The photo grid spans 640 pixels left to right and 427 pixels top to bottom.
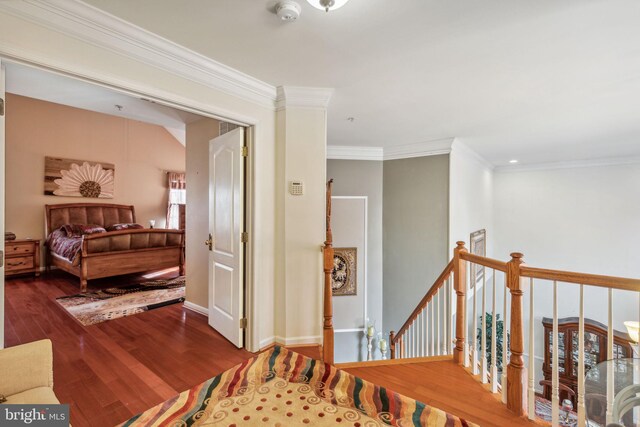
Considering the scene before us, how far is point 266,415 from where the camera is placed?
171 cm

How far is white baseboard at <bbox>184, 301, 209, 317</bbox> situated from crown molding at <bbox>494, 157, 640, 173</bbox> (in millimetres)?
6646

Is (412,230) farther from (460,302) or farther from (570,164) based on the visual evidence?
(570,164)

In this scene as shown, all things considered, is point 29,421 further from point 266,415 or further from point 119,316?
point 119,316

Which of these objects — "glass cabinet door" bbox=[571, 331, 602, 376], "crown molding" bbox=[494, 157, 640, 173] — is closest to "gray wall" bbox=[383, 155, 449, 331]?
"crown molding" bbox=[494, 157, 640, 173]

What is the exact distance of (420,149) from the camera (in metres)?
4.41

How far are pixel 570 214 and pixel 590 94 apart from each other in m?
4.19

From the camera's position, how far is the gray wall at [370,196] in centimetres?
482

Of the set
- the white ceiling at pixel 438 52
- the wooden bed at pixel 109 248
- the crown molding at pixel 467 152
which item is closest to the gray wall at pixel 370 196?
the crown molding at pixel 467 152

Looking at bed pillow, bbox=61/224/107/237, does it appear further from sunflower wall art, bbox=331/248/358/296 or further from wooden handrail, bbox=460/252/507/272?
wooden handrail, bbox=460/252/507/272

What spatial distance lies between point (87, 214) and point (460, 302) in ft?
23.2

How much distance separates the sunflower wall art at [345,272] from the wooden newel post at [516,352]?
3.10 meters

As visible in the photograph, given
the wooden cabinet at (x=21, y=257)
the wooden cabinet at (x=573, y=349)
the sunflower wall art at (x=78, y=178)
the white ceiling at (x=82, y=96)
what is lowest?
the wooden cabinet at (x=573, y=349)

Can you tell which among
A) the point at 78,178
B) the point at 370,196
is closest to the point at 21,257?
the point at 78,178

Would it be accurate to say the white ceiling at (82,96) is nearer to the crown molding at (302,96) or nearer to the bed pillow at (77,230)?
the crown molding at (302,96)
